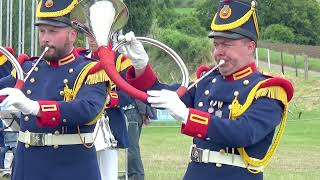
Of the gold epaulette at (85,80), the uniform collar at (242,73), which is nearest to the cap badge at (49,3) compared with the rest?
the gold epaulette at (85,80)

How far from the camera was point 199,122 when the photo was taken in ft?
16.8

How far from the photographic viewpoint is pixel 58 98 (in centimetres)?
609

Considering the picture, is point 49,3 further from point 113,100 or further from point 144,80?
point 113,100

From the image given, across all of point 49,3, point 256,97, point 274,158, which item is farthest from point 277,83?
point 274,158

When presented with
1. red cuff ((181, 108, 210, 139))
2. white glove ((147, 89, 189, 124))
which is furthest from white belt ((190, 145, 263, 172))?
white glove ((147, 89, 189, 124))

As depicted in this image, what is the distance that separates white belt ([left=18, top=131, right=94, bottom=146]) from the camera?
6090mm

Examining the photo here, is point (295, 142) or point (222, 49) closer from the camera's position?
point (222, 49)

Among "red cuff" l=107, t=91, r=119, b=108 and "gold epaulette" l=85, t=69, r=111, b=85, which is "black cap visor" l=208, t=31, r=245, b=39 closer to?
"gold epaulette" l=85, t=69, r=111, b=85

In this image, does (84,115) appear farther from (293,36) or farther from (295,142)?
(293,36)

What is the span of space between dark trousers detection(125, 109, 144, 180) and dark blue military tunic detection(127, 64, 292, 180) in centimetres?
490

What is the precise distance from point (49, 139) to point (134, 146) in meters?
4.59

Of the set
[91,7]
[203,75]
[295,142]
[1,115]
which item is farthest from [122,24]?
[295,142]

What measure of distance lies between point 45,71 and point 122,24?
3.40 feet

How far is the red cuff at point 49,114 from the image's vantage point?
5.71 metres
